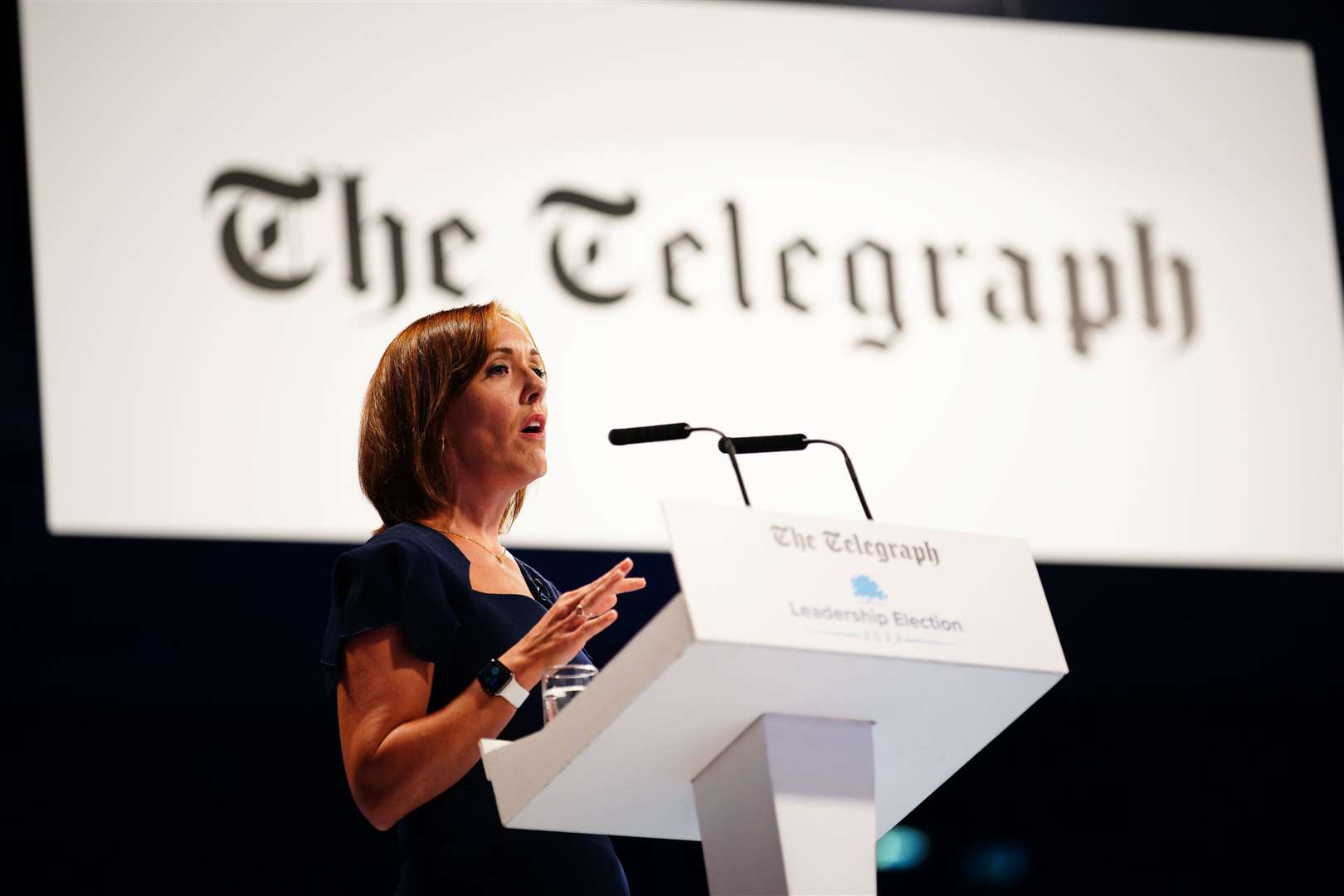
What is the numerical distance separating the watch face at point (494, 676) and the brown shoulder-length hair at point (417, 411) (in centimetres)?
38

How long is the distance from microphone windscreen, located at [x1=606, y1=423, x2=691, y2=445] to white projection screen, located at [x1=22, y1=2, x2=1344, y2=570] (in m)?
1.58

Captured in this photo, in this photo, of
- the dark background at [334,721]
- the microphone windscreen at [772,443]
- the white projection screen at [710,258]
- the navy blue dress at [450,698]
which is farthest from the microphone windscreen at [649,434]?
the dark background at [334,721]

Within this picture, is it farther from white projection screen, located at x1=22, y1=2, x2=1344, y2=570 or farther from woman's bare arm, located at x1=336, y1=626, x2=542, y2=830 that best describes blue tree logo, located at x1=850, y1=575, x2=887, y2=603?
white projection screen, located at x1=22, y1=2, x2=1344, y2=570

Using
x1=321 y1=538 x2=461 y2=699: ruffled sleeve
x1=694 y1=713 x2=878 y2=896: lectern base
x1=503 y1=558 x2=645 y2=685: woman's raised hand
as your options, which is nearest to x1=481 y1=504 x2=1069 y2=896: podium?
x1=694 y1=713 x2=878 y2=896: lectern base

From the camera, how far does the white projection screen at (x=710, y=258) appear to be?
3.45 metres

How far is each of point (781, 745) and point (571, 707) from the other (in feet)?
0.63

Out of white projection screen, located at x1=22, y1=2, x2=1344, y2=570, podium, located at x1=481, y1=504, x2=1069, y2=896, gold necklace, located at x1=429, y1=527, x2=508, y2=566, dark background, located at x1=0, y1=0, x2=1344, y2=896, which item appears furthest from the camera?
dark background, located at x1=0, y1=0, x2=1344, y2=896

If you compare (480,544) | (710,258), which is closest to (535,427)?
(480,544)

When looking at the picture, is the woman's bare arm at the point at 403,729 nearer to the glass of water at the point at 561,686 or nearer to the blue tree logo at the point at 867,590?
the glass of water at the point at 561,686

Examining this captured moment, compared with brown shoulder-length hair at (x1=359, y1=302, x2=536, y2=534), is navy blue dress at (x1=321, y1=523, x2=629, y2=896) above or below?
→ below

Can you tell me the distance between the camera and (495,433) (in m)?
2.19

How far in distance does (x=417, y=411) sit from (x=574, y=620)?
527mm

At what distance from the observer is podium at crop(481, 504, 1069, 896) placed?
4.95 feet

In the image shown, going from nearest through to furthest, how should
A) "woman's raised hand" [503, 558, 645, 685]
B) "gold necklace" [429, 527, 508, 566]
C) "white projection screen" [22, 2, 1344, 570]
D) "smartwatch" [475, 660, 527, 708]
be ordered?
"woman's raised hand" [503, 558, 645, 685], "smartwatch" [475, 660, 527, 708], "gold necklace" [429, 527, 508, 566], "white projection screen" [22, 2, 1344, 570]
